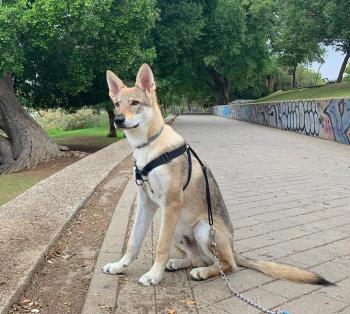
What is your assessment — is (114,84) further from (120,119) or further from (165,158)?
(165,158)

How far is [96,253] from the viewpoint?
5.18 meters

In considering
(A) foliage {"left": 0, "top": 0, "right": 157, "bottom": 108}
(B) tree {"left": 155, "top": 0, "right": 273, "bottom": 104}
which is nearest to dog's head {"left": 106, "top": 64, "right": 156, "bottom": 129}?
(A) foliage {"left": 0, "top": 0, "right": 157, "bottom": 108}

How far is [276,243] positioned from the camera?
5.43m

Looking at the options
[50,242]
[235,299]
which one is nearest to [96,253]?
[50,242]

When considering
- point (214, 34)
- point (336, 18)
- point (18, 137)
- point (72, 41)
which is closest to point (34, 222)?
point (72, 41)

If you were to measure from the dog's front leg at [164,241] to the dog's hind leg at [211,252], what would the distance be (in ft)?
0.77

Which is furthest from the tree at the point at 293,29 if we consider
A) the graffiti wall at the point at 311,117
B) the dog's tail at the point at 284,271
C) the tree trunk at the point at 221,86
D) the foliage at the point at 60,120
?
the dog's tail at the point at 284,271

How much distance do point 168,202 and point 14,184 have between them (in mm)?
10343

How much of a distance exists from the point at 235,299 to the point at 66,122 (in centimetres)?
3880

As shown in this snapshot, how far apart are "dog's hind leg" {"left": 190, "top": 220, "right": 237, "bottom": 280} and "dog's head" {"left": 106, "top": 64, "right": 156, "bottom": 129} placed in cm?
105

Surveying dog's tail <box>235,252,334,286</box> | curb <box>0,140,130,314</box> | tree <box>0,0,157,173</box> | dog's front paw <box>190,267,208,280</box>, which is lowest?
dog's tail <box>235,252,334,286</box>

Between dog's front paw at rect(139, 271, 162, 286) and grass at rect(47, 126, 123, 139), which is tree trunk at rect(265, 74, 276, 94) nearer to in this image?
grass at rect(47, 126, 123, 139)

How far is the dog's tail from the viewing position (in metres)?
3.99

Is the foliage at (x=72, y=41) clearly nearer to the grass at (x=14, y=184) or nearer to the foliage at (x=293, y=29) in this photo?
the grass at (x=14, y=184)
